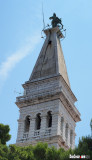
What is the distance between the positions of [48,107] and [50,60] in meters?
6.87

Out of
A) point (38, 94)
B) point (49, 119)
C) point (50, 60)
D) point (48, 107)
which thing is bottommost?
point (49, 119)

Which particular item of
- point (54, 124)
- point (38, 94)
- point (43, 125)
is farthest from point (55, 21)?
point (54, 124)

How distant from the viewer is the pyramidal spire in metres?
47.6

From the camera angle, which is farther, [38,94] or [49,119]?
[38,94]

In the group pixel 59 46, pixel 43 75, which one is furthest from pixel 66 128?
pixel 59 46

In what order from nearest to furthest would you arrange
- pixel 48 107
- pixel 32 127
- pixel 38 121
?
pixel 32 127 < pixel 48 107 < pixel 38 121

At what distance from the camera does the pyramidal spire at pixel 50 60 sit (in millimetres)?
47562

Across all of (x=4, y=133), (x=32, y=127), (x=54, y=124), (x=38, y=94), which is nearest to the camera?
(x=4, y=133)

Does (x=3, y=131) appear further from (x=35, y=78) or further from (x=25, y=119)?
(x=35, y=78)

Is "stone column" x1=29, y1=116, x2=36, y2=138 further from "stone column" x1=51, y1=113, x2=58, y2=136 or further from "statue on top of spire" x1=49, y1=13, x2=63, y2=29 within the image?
"statue on top of spire" x1=49, y1=13, x2=63, y2=29

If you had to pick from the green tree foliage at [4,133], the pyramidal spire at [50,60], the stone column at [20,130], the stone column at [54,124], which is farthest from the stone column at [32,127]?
the green tree foliage at [4,133]

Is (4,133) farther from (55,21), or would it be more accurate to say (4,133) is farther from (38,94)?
(55,21)

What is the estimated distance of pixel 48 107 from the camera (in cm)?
4369

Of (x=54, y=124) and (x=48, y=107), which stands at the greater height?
(x=48, y=107)
